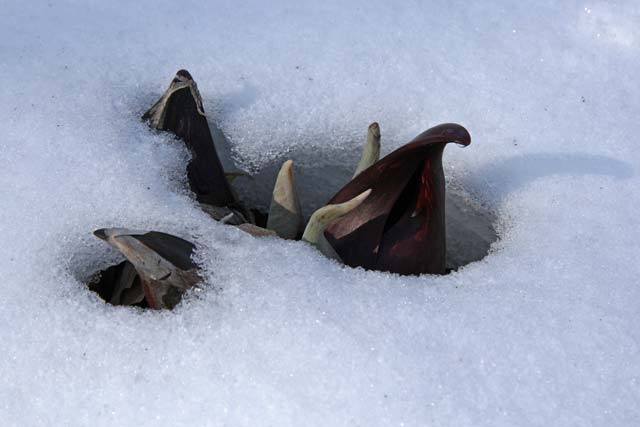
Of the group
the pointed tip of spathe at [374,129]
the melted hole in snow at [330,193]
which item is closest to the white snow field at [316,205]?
the melted hole in snow at [330,193]

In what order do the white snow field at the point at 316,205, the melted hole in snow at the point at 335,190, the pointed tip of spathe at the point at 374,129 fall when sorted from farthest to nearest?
the melted hole in snow at the point at 335,190, the pointed tip of spathe at the point at 374,129, the white snow field at the point at 316,205

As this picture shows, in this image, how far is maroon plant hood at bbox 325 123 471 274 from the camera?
0.68m

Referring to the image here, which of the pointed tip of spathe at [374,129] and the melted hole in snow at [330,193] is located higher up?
the pointed tip of spathe at [374,129]

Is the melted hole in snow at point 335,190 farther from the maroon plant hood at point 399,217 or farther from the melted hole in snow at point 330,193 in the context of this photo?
the maroon plant hood at point 399,217

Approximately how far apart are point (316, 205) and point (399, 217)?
23 cm

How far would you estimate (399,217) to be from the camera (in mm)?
714

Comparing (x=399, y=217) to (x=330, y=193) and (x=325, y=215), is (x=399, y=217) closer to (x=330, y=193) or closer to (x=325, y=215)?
(x=325, y=215)

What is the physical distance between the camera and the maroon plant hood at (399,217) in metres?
0.68

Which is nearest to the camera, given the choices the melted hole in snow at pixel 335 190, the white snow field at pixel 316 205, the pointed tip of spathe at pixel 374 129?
the white snow field at pixel 316 205

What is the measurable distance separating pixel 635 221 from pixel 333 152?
287mm

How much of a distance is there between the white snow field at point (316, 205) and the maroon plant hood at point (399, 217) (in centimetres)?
3

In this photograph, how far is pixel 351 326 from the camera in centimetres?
64

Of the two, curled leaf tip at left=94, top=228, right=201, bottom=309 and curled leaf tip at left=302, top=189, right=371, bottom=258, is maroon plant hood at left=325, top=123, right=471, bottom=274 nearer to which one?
curled leaf tip at left=302, top=189, right=371, bottom=258

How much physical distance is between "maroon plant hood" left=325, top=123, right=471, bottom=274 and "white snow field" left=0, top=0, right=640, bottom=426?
0.11 feet
